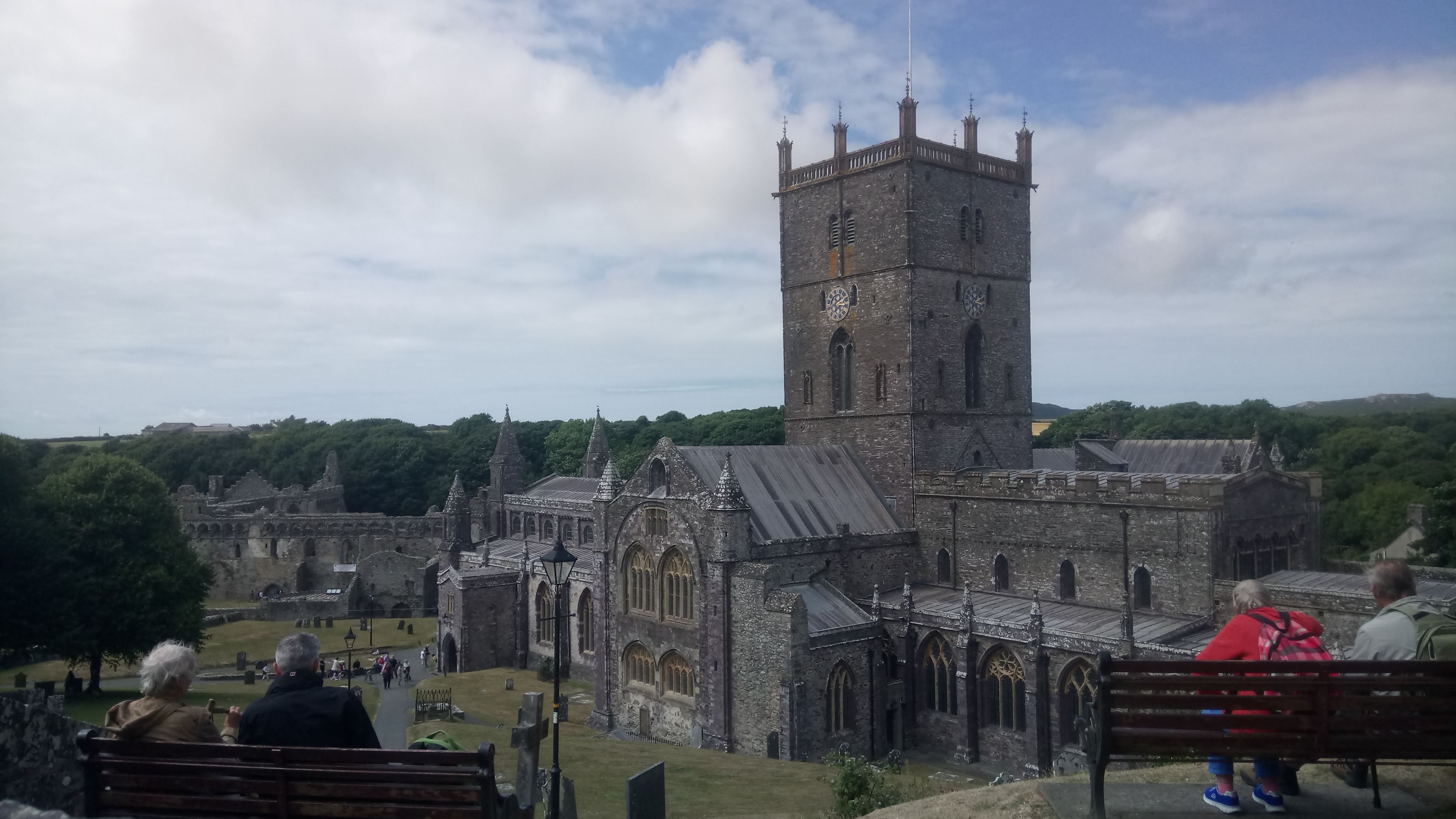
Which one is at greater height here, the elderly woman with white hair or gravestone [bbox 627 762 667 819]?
the elderly woman with white hair

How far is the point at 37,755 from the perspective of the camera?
896 centimetres

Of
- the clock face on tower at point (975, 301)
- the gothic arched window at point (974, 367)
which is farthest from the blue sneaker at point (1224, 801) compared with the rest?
the clock face on tower at point (975, 301)

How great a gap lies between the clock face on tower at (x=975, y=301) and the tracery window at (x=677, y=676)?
57.3 ft

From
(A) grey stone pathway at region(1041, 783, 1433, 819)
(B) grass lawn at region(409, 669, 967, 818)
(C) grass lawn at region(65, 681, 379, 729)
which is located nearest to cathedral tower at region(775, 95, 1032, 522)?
(B) grass lawn at region(409, 669, 967, 818)

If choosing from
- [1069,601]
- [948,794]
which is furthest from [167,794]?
[1069,601]

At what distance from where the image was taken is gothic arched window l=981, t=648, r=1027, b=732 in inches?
1125

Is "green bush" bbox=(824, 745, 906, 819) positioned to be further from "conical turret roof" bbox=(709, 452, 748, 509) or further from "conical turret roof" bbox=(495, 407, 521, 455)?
"conical turret roof" bbox=(495, 407, 521, 455)

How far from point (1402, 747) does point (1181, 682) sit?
6.24ft

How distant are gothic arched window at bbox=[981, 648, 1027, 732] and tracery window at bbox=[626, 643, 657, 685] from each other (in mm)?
11610

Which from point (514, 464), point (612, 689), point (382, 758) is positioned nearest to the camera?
point (382, 758)

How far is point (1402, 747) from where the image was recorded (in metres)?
7.82

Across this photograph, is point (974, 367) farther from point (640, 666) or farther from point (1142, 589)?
point (640, 666)

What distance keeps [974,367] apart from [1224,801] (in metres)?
29.8

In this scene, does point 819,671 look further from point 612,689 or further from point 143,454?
point 143,454
